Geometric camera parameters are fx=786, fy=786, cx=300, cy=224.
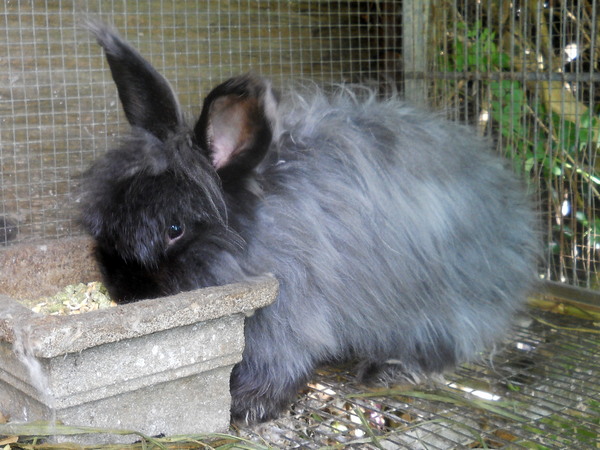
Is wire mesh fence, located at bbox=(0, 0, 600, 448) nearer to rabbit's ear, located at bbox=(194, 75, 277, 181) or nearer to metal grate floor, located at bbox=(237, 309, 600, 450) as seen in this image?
metal grate floor, located at bbox=(237, 309, 600, 450)

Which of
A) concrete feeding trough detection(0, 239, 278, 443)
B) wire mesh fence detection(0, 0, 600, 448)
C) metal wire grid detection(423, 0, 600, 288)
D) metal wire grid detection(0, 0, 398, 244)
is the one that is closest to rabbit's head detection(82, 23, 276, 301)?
concrete feeding trough detection(0, 239, 278, 443)

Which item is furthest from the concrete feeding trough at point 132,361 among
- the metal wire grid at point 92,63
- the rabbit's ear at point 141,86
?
the metal wire grid at point 92,63

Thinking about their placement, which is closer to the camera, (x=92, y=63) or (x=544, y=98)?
(x=544, y=98)

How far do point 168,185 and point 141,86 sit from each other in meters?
0.19

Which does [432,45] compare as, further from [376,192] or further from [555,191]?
[376,192]

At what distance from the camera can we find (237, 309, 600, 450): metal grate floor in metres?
1.47

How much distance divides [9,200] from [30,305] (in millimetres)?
754

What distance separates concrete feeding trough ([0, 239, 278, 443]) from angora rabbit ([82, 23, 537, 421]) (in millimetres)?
96

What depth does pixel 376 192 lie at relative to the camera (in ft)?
5.29

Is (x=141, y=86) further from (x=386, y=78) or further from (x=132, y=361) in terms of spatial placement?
(x=386, y=78)

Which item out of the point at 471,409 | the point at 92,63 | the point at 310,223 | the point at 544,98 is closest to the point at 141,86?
the point at 310,223

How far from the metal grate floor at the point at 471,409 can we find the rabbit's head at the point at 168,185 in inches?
14.6

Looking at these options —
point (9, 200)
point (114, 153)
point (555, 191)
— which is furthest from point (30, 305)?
point (555, 191)

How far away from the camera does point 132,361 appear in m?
1.31
